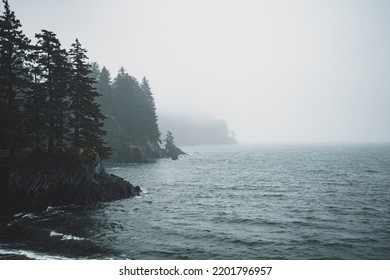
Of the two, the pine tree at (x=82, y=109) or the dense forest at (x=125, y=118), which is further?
the dense forest at (x=125, y=118)

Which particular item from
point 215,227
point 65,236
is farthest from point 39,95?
point 215,227

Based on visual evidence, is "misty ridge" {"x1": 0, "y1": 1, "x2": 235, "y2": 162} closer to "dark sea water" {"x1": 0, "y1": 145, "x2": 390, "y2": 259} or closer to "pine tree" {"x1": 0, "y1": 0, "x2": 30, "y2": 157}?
"pine tree" {"x1": 0, "y1": 0, "x2": 30, "y2": 157}

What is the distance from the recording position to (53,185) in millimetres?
27156

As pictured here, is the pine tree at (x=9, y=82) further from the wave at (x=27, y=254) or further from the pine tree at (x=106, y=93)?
the pine tree at (x=106, y=93)

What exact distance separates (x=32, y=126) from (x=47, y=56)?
8.51 meters

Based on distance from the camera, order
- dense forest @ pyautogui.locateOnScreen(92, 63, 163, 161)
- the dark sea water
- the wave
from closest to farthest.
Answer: the wave, the dark sea water, dense forest @ pyautogui.locateOnScreen(92, 63, 163, 161)

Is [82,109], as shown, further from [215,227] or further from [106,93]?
[106,93]

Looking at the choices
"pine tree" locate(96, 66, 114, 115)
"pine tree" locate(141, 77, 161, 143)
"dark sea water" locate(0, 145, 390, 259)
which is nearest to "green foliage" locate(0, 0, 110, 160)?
"dark sea water" locate(0, 145, 390, 259)

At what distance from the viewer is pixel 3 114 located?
23.5 metres

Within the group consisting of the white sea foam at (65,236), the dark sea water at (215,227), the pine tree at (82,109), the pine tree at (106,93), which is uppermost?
the pine tree at (106,93)

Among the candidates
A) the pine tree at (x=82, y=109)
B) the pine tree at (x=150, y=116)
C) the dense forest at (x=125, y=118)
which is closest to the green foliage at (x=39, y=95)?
the pine tree at (x=82, y=109)

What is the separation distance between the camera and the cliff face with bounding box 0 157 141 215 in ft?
78.5

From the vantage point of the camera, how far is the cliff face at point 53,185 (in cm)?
2392
